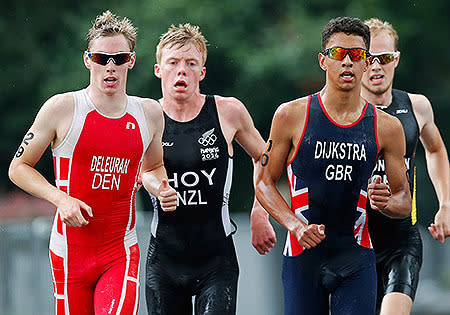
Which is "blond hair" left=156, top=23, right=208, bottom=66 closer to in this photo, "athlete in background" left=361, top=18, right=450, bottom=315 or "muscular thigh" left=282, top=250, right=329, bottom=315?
"athlete in background" left=361, top=18, right=450, bottom=315

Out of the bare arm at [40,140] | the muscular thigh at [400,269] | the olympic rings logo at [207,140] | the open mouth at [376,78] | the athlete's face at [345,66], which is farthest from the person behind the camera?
the open mouth at [376,78]

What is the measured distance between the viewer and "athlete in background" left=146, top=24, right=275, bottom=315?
7883 mm

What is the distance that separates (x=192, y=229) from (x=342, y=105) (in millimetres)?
1536

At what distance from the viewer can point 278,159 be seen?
747 cm

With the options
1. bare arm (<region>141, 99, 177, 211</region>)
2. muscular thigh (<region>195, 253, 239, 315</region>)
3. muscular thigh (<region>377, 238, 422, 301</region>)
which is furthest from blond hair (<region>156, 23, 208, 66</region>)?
muscular thigh (<region>377, 238, 422, 301</region>)

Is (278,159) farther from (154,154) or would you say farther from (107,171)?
(107,171)

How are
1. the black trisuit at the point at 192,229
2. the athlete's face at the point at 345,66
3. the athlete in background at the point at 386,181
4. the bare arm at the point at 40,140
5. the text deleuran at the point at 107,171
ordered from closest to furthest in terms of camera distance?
1. the bare arm at the point at 40,140
2. the text deleuran at the point at 107,171
3. the athlete's face at the point at 345,66
4. the black trisuit at the point at 192,229
5. the athlete in background at the point at 386,181

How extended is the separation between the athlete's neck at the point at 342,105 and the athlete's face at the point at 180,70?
3.85 ft

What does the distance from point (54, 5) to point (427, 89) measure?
8963 mm

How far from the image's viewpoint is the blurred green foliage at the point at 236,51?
21.6 metres

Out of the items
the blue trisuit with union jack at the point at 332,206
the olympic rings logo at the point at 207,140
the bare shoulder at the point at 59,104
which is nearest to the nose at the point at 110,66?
the bare shoulder at the point at 59,104

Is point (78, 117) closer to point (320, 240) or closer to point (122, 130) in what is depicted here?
point (122, 130)

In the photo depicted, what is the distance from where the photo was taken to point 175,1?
21594mm

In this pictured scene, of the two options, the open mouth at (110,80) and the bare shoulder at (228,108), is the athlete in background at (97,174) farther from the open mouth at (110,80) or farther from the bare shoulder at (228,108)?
the bare shoulder at (228,108)
